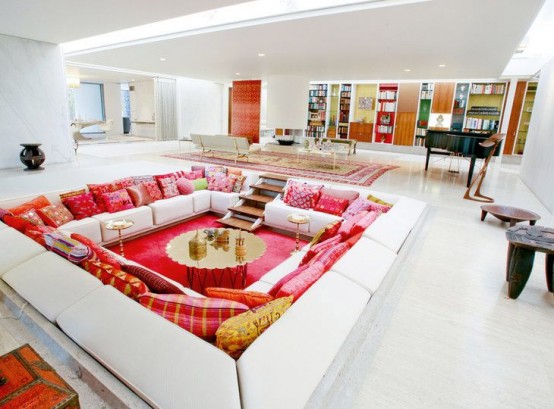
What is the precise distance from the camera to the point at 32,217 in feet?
11.0

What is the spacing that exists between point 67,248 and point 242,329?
157 centimetres

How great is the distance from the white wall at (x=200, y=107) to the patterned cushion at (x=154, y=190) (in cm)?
1072

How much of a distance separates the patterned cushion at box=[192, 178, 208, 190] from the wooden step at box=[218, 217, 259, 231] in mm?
812

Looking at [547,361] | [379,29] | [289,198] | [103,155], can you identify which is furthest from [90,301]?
[103,155]

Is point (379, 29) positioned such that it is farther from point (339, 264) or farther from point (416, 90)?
point (416, 90)

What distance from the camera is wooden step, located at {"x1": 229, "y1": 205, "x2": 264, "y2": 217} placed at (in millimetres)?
5111

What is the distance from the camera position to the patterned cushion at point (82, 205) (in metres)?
3.94

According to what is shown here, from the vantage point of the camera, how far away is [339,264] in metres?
2.30

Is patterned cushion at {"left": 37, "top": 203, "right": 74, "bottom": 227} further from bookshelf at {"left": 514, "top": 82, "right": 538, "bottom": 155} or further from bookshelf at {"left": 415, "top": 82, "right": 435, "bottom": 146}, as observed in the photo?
bookshelf at {"left": 514, "top": 82, "right": 538, "bottom": 155}

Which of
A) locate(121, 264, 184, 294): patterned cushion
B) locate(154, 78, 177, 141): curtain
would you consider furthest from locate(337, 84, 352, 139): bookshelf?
locate(121, 264, 184, 294): patterned cushion

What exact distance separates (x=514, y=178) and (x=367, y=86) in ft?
22.3

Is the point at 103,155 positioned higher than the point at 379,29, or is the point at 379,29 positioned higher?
the point at 379,29

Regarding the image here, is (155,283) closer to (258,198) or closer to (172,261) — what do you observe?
(172,261)

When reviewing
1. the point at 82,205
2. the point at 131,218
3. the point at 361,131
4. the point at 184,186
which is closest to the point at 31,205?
the point at 82,205
